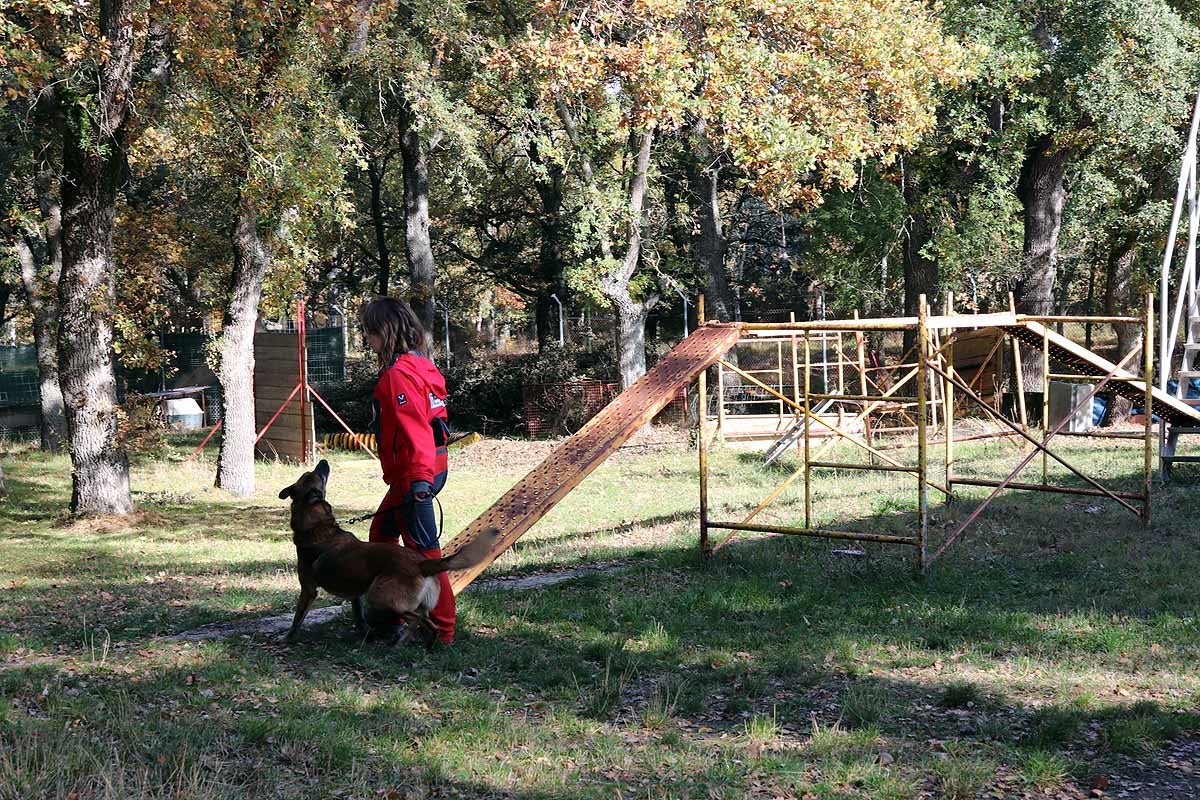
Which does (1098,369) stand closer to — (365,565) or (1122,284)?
(365,565)

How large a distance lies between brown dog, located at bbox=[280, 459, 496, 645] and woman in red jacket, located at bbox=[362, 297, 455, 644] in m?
0.21

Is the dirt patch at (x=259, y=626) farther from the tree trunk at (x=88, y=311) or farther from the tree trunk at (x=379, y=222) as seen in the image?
the tree trunk at (x=379, y=222)

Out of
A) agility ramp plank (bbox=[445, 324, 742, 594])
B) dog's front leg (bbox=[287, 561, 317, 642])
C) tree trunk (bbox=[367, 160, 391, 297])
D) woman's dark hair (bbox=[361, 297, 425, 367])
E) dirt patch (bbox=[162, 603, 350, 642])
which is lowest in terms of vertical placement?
dirt patch (bbox=[162, 603, 350, 642])

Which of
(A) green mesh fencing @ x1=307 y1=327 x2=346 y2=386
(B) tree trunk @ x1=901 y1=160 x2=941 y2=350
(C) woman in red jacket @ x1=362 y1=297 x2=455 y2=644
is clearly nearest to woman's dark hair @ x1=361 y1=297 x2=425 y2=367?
(C) woman in red jacket @ x1=362 y1=297 x2=455 y2=644

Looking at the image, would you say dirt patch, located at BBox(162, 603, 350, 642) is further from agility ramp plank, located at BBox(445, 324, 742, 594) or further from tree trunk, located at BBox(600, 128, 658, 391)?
tree trunk, located at BBox(600, 128, 658, 391)

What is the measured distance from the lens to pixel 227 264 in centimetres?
2091

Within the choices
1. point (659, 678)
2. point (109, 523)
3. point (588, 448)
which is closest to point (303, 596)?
point (659, 678)

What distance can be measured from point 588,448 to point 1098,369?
628cm

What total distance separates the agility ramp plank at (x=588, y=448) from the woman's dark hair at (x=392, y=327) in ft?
3.70

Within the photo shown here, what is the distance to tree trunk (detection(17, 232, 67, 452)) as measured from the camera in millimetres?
21719

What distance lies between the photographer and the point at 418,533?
20.8 feet

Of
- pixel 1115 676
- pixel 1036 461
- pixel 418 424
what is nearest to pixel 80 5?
pixel 418 424

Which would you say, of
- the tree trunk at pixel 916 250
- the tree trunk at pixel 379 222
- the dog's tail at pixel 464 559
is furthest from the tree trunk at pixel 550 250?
the dog's tail at pixel 464 559

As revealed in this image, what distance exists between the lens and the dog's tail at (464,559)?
19.4ft
